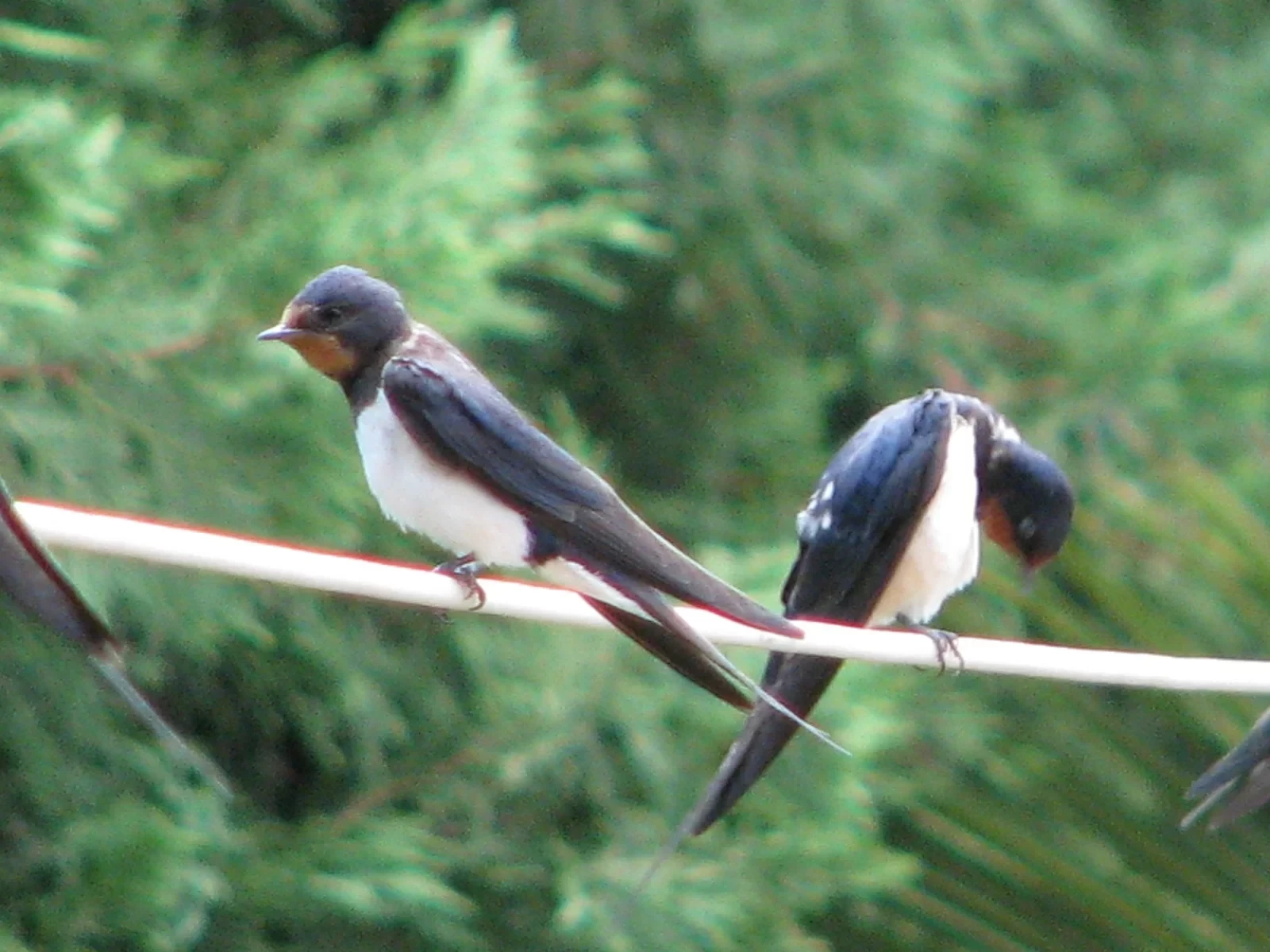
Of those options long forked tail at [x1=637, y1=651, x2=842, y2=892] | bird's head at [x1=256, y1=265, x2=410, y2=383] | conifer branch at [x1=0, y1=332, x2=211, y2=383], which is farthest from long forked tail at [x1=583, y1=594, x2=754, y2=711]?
conifer branch at [x1=0, y1=332, x2=211, y2=383]

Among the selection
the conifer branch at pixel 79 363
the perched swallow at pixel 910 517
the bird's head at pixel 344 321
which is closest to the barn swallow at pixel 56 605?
the bird's head at pixel 344 321

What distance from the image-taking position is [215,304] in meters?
3.39

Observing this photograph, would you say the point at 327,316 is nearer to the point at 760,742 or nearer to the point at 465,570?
the point at 465,570

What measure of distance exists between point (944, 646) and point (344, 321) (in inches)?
33.7

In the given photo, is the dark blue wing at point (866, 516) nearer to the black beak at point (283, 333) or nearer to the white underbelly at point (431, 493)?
the white underbelly at point (431, 493)

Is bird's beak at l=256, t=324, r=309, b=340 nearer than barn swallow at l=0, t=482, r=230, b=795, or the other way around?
barn swallow at l=0, t=482, r=230, b=795

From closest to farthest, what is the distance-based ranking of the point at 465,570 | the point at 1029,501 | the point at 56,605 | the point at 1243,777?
the point at 56,605, the point at 465,570, the point at 1243,777, the point at 1029,501

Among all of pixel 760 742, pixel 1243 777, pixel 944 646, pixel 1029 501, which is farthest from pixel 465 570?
pixel 1243 777

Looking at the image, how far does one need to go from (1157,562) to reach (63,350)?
5.76 feet

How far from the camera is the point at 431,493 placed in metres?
2.10

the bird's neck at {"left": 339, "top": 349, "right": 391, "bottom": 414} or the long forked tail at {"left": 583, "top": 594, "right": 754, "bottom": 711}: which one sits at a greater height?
the bird's neck at {"left": 339, "top": 349, "right": 391, "bottom": 414}

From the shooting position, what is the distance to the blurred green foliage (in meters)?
3.15

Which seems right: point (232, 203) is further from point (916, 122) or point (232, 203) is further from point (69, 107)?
point (916, 122)

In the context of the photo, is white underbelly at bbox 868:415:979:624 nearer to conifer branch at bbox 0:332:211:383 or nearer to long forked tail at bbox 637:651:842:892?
long forked tail at bbox 637:651:842:892
